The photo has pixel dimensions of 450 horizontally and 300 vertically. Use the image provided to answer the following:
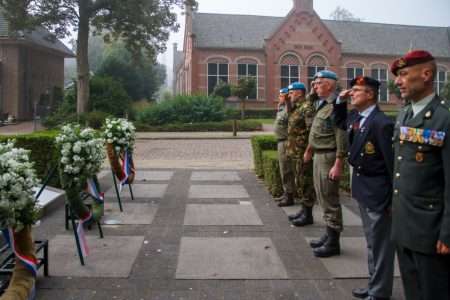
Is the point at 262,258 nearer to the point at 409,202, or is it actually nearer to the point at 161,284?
the point at 161,284

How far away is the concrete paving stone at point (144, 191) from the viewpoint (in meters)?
8.80

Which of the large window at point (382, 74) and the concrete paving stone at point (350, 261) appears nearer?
the concrete paving stone at point (350, 261)

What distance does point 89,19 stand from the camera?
28.2 m

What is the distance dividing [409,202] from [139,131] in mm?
26087

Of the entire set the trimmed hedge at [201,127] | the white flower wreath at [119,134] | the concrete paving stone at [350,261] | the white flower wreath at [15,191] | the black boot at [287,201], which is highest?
the trimmed hedge at [201,127]

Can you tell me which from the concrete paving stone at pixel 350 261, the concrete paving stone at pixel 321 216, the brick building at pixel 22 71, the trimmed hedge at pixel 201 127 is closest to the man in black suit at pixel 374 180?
the concrete paving stone at pixel 350 261

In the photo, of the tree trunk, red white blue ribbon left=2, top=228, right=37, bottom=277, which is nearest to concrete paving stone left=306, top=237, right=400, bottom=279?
red white blue ribbon left=2, top=228, right=37, bottom=277

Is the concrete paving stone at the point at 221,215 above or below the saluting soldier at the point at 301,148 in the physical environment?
below

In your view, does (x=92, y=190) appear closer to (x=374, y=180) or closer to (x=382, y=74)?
(x=374, y=180)

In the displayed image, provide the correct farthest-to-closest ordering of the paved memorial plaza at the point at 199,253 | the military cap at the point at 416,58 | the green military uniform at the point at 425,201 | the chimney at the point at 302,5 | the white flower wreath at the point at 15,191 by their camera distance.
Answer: the chimney at the point at 302,5
the paved memorial plaza at the point at 199,253
the white flower wreath at the point at 15,191
the military cap at the point at 416,58
the green military uniform at the point at 425,201

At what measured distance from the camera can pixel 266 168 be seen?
31.0 ft

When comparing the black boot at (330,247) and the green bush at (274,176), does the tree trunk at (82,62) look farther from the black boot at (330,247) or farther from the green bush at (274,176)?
the black boot at (330,247)

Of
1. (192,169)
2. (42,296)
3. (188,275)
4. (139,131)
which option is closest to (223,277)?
(188,275)

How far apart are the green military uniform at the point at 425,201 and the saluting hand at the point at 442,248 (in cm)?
2
